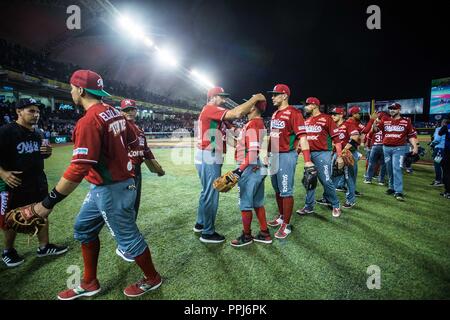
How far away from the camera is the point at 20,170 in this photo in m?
3.44

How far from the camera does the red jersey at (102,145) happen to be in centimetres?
221

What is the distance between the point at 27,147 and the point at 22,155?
0.42ft

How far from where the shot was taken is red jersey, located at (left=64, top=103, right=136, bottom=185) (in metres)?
2.21

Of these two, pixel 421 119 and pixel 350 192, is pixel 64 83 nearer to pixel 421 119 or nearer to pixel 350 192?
pixel 350 192

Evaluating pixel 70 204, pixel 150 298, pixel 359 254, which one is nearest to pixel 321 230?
pixel 359 254

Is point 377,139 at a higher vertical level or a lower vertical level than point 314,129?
lower

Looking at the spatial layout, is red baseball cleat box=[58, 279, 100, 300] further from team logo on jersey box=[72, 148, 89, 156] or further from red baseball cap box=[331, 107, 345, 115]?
red baseball cap box=[331, 107, 345, 115]

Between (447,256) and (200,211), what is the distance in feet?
12.0

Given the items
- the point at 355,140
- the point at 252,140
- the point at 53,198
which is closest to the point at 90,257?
the point at 53,198

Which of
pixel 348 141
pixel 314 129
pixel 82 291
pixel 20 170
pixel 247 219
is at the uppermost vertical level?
pixel 314 129

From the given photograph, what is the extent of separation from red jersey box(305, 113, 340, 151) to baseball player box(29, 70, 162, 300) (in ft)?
12.4

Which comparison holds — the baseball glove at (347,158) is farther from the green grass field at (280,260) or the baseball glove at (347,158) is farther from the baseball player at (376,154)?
the baseball player at (376,154)

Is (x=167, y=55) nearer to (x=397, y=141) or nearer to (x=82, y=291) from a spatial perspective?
(x=397, y=141)

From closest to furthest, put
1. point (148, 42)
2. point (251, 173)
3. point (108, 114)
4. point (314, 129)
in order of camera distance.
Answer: point (108, 114) < point (251, 173) < point (314, 129) < point (148, 42)
